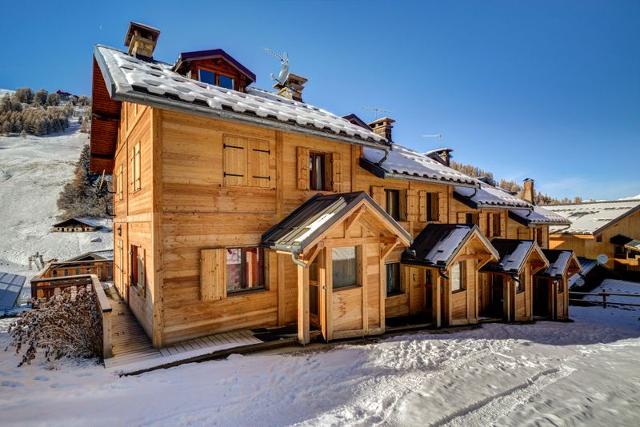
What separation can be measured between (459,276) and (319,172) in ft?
22.8

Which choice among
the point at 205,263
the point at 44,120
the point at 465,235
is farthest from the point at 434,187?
the point at 44,120

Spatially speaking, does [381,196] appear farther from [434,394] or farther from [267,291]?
[434,394]

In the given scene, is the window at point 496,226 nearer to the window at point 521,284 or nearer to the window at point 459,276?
the window at point 521,284

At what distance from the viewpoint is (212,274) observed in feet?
25.2

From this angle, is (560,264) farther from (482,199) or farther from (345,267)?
(345,267)

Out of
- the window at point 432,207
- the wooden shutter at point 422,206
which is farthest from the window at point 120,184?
the window at point 432,207

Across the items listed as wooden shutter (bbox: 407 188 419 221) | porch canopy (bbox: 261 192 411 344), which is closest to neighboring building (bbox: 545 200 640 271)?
wooden shutter (bbox: 407 188 419 221)

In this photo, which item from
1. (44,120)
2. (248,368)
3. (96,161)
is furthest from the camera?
(44,120)

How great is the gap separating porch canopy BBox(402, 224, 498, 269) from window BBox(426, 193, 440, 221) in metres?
1.12

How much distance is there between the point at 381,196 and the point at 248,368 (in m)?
7.69

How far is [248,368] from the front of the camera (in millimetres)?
6352

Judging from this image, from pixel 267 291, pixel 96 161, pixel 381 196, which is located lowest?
pixel 267 291

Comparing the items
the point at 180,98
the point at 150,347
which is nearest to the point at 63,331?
the point at 150,347

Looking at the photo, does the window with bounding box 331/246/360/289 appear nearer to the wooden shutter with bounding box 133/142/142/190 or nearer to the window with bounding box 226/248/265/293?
the window with bounding box 226/248/265/293
